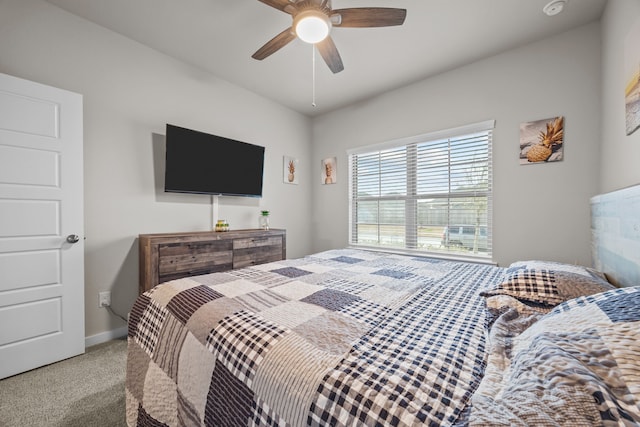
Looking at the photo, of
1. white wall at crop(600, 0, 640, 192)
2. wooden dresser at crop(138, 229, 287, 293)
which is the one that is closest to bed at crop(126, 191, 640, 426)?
white wall at crop(600, 0, 640, 192)

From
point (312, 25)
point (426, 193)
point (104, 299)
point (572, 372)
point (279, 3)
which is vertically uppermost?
point (279, 3)

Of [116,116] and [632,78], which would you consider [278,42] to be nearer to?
[116,116]

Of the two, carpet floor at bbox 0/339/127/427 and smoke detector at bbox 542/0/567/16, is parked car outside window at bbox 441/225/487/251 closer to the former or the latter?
smoke detector at bbox 542/0/567/16

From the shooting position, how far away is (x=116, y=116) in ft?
7.79

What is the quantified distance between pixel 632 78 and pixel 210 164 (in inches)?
133

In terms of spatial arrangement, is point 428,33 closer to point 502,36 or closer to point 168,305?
point 502,36

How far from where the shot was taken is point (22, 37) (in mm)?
1947

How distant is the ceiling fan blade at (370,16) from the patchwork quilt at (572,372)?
1.82 metres

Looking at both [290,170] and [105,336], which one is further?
[290,170]

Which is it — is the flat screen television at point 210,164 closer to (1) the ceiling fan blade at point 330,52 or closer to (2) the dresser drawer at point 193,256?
(2) the dresser drawer at point 193,256

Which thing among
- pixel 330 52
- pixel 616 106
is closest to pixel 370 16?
pixel 330 52

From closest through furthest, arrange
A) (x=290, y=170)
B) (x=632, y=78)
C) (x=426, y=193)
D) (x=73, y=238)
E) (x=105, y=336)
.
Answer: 1. (x=632, y=78)
2. (x=73, y=238)
3. (x=105, y=336)
4. (x=426, y=193)
5. (x=290, y=170)

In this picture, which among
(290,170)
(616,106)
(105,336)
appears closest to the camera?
(616,106)

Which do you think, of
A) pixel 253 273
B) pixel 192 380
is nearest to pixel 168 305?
pixel 192 380
